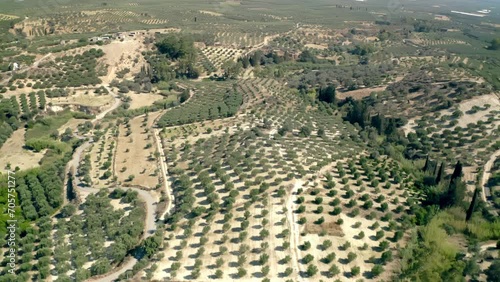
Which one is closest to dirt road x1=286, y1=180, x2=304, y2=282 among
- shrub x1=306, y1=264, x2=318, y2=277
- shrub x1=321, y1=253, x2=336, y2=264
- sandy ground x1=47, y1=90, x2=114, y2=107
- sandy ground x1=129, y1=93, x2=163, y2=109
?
shrub x1=306, y1=264, x2=318, y2=277

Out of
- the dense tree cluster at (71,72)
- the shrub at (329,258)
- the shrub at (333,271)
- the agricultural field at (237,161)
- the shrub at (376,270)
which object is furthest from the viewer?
the dense tree cluster at (71,72)

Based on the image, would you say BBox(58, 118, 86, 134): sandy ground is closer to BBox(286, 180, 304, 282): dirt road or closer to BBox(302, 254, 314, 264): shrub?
BBox(286, 180, 304, 282): dirt road

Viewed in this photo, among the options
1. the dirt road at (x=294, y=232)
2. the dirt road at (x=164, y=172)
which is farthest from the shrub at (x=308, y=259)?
the dirt road at (x=164, y=172)

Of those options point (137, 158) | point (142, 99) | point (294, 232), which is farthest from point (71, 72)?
point (294, 232)

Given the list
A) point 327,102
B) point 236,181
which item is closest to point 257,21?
point 327,102

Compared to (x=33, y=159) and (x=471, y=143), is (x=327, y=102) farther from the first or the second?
(x=33, y=159)

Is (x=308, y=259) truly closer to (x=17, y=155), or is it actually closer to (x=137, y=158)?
(x=137, y=158)

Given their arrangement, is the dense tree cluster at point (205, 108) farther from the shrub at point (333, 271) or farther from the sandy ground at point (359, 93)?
the shrub at point (333, 271)
